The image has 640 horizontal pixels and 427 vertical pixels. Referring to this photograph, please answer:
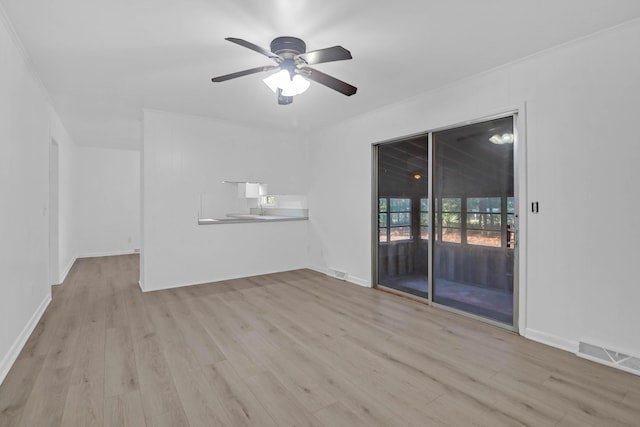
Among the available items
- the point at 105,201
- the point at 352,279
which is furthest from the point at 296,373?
the point at 105,201

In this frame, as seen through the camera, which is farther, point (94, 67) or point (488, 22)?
point (94, 67)

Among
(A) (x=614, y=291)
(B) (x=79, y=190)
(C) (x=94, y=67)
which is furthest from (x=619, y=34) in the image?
(B) (x=79, y=190)

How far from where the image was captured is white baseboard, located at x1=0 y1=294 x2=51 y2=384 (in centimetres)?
216

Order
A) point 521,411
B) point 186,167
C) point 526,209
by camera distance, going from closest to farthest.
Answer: point 521,411 → point 526,209 → point 186,167

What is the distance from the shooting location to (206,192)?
15.8 feet

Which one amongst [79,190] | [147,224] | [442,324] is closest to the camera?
[442,324]

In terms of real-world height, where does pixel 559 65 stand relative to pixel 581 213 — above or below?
above

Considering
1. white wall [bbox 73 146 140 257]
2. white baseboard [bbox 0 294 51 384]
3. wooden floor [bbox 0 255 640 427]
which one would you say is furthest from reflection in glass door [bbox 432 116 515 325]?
white wall [bbox 73 146 140 257]

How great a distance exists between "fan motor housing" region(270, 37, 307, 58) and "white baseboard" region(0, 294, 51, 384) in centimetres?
294

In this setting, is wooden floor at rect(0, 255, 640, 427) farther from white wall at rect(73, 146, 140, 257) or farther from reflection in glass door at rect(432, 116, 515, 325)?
white wall at rect(73, 146, 140, 257)

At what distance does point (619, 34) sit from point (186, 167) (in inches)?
190

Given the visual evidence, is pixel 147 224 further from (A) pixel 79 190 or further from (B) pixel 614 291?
(B) pixel 614 291

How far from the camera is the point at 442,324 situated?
3.13 metres

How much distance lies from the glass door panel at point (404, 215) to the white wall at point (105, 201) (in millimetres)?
6033
